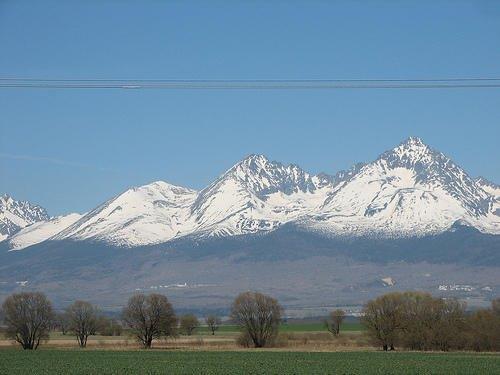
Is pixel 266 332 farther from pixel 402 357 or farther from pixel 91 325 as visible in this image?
pixel 402 357

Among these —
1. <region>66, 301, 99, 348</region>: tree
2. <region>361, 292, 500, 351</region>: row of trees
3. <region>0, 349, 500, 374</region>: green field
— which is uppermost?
<region>66, 301, 99, 348</region>: tree

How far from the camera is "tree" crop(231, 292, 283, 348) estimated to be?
380 feet

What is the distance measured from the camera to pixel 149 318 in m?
115

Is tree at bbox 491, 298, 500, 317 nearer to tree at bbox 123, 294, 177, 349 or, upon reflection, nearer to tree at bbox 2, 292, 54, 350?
tree at bbox 123, 294, 177, 349

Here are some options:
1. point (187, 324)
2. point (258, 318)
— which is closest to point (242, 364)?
point (258, 318)

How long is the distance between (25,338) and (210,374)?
2201 inches

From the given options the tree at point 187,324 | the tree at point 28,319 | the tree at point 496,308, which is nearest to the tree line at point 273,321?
the tree at point 28,319

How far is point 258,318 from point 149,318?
12461 millimetres

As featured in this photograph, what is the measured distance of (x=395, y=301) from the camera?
359 feet

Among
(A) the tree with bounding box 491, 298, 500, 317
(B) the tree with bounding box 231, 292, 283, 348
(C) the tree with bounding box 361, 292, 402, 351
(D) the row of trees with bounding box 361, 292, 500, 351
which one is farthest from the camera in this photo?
(B) the tree with bounding box 231, 292, 283, 348

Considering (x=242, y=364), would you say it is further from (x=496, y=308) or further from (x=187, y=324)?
(x=187, y=324)

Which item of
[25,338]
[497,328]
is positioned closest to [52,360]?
[25,338]

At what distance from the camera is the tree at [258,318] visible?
116 meters

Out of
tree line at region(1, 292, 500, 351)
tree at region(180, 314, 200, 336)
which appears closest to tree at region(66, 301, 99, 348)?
tree line at region(1, 292, 500, 351)
